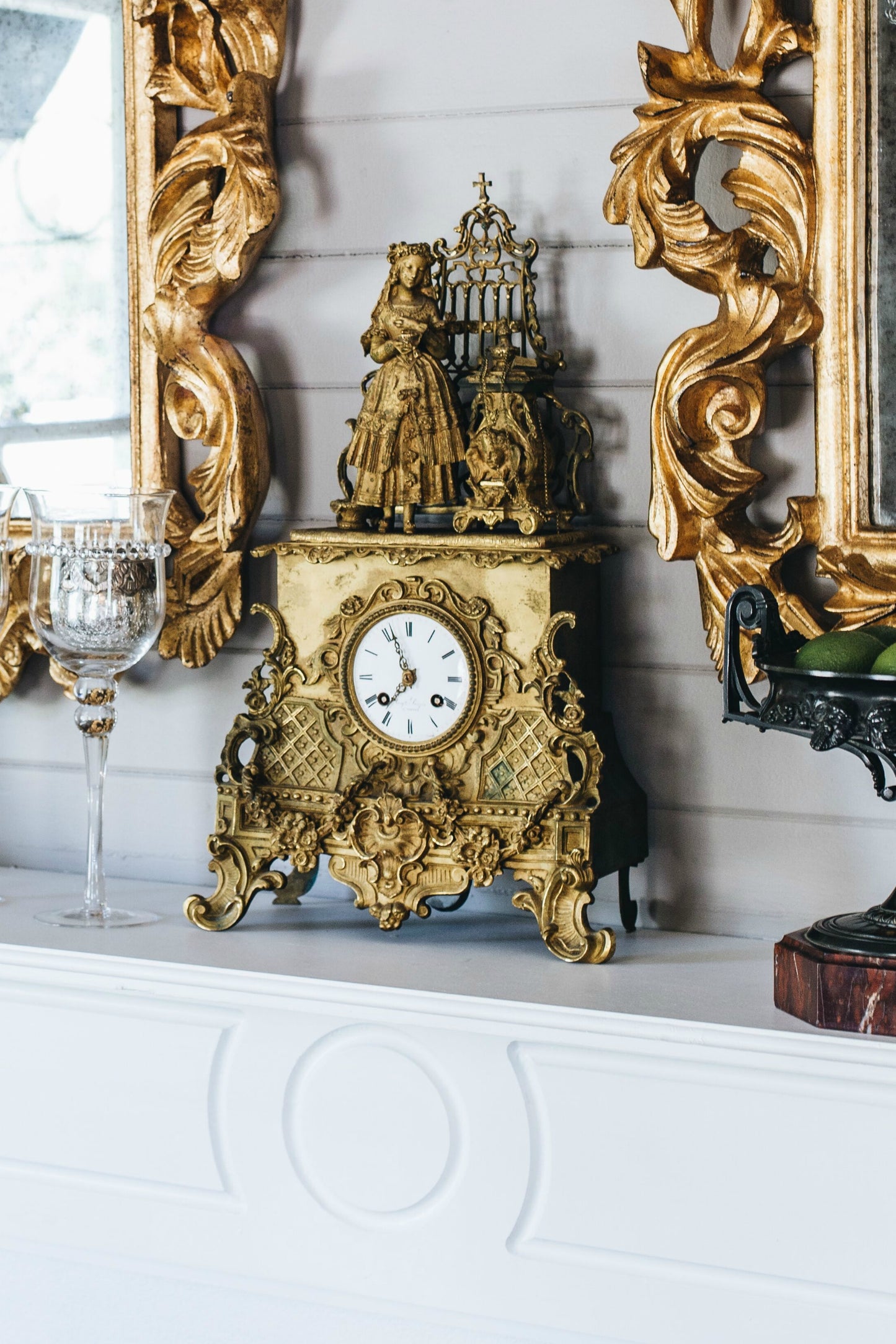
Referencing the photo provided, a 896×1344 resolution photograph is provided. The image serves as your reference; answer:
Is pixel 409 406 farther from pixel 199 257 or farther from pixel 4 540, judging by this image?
pixel 4 540

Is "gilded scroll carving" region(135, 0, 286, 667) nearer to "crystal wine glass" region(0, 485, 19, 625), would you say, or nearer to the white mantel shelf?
"crystal wine glass" region(0, 485, 19, 625)

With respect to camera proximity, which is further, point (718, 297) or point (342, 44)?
point (342, 44)

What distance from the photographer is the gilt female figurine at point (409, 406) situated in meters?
1.18

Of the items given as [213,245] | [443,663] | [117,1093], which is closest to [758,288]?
[443,663]

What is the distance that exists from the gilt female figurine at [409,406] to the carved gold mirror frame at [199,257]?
0.54 feet

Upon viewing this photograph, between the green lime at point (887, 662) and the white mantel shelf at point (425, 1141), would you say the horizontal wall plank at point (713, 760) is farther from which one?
the green lime at point (887, 662)

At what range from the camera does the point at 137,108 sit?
1.33 m

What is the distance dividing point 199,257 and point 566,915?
651 millimetres

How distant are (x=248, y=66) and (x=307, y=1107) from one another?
866 mm

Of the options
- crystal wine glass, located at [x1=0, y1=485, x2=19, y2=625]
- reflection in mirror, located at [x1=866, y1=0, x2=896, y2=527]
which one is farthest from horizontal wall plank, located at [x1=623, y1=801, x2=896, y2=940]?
crystal wine glass, located at [x1=0, y1=485, x2=19, y2=625]

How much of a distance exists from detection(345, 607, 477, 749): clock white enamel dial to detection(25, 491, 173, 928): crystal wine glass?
7.9 inches

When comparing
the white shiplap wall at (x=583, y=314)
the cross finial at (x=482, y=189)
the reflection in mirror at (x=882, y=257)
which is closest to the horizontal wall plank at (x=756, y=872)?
the white shiplap wall at (x=583, y=314)

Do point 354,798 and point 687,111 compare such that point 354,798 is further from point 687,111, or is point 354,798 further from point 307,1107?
point 687,111

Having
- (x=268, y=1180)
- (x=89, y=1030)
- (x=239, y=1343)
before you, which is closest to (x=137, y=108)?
(x=89, y=1030)
